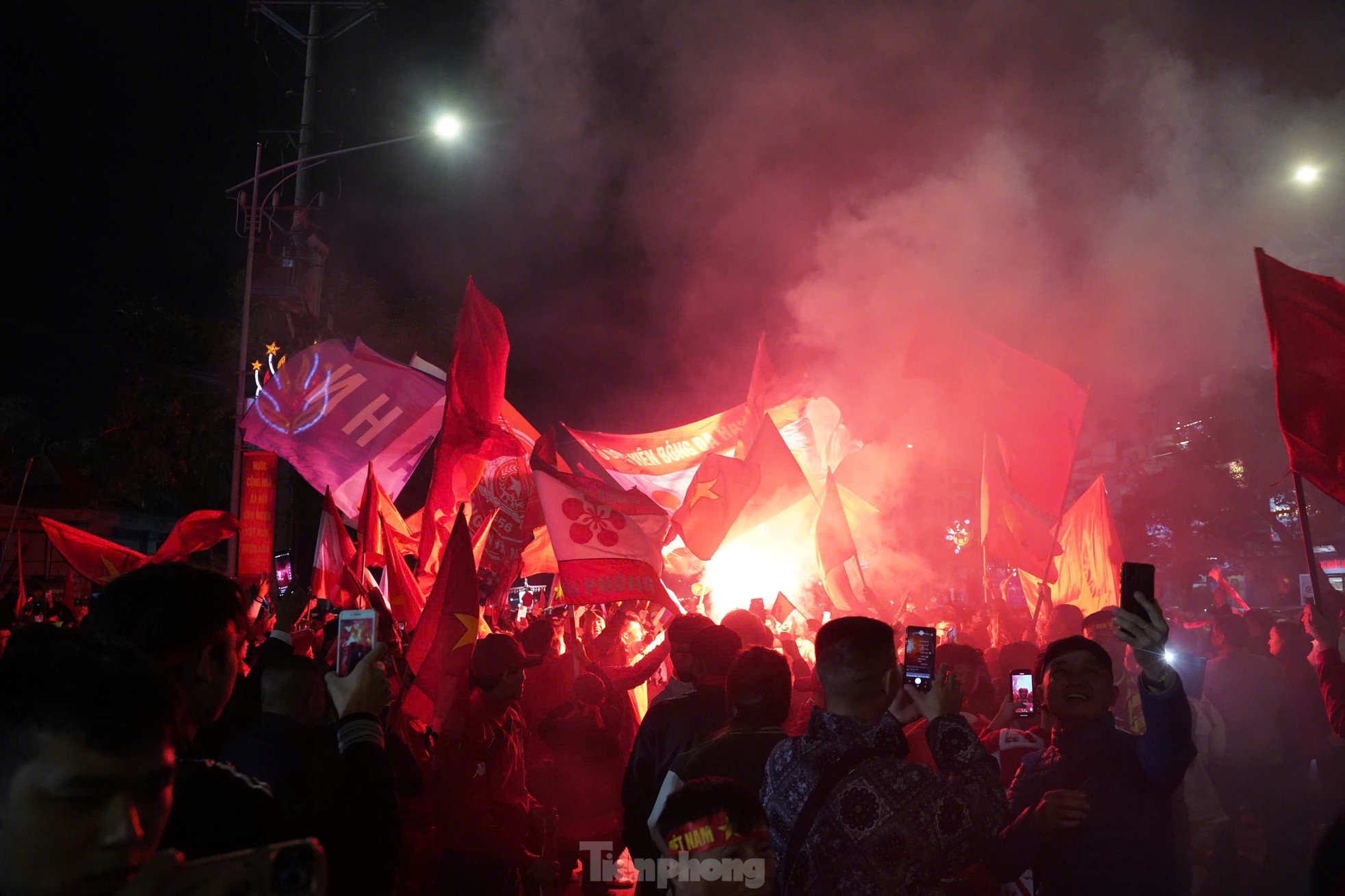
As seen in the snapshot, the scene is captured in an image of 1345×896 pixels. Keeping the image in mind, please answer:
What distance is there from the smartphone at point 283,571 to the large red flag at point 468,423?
5.03 metres

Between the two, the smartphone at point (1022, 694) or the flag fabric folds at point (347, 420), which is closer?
the smartphone at point (1022, 694)

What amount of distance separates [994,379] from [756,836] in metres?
7.73

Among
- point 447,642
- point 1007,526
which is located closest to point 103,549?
point 447,642

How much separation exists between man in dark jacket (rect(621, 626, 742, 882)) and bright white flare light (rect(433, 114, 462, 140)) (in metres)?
10.2

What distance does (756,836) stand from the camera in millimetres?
2275

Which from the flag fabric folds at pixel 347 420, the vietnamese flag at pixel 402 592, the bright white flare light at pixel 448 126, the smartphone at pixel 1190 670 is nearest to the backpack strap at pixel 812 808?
the smartphone at pixel 1190 670

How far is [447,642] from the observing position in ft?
16.0

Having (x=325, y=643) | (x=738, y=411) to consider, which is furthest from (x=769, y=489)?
(x=325, y=643)

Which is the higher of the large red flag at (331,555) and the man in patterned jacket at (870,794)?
the large red flag at (331,555)

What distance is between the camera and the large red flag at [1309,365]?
498cm

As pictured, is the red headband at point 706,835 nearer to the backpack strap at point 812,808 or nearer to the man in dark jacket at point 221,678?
the backpack strap at point 812,808

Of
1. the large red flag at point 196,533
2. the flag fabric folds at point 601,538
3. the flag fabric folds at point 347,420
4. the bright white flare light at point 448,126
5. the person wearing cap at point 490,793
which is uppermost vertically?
the bright white flare light at point 448,126

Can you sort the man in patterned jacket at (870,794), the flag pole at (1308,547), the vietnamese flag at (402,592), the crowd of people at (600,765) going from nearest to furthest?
the crowd of people at (600,765), the man in patterned jacket at (870,794), the flag pole at (1308,547), the vietnamese flag at (402,592)

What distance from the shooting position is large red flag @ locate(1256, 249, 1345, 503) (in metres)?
4.98
